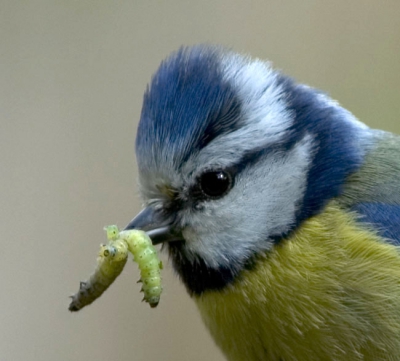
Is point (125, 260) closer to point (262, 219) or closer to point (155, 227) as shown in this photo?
point (155, 227)

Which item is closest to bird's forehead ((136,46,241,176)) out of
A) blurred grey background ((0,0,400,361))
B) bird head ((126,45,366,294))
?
bird head ((126,45,366,294))

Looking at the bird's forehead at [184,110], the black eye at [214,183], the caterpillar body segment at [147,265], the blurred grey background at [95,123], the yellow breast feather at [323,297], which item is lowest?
the yellow breast feather at [323,297]

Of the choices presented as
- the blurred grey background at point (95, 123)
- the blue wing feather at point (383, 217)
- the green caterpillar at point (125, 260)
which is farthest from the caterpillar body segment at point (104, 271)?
the blurred grey background at point (95, 123)

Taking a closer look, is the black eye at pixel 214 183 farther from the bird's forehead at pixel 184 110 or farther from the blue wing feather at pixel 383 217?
the blue wing feather at pixel 383 217

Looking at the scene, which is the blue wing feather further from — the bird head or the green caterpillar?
the green caterpillar

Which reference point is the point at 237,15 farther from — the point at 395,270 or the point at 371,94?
the point at 395,270

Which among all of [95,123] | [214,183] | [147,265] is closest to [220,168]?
[214,183]

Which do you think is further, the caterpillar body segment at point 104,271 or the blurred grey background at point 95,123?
the blurred grey background at point 95,123
